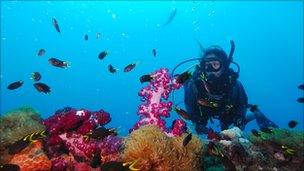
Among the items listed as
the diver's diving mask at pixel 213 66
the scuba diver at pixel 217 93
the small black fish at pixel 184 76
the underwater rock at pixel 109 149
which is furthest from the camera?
the diver's diving mask at pixel 213 66

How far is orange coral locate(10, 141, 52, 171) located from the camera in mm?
4969

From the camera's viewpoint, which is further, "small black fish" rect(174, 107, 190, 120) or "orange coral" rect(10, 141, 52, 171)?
"small black fish" rect(174, 107, 190, 120)

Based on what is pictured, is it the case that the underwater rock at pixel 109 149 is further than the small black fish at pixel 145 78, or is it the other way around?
the small black fish at pixel 145 78

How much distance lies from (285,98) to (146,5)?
2694 inches

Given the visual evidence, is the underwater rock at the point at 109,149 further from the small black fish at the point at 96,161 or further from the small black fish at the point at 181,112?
the small black fish at the point at 181,112

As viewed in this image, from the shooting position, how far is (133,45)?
106 meters

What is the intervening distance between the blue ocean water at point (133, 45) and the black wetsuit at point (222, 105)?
64235 millimetres

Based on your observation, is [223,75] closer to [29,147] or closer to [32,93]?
[29,147]

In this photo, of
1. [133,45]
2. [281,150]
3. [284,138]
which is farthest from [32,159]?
[133,45]

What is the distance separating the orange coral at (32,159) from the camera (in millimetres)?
4969

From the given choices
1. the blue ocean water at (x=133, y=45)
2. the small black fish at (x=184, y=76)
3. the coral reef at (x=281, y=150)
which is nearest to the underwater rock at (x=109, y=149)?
the small black fish at (x=184, y=76)

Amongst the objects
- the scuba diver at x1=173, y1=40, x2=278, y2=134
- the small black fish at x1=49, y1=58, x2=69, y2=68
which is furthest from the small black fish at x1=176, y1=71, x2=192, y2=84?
the small black fish at x1=49, y1=58, x2=69, y2=68

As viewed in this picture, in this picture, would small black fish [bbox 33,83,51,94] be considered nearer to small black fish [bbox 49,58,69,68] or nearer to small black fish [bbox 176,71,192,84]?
small black fish [bbox 49,58,69,68]

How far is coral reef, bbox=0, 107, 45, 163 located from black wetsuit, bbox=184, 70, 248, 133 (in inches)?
175
